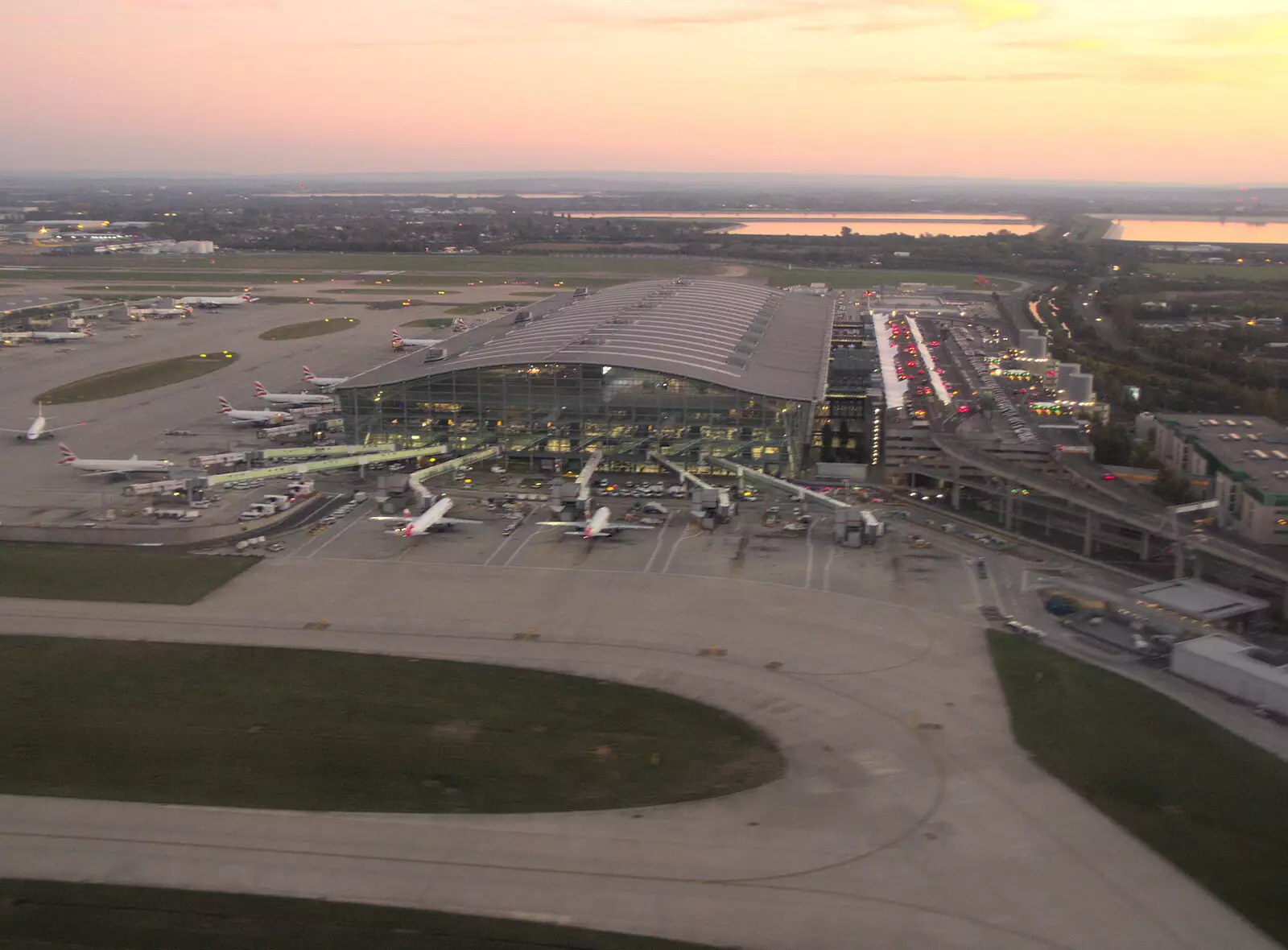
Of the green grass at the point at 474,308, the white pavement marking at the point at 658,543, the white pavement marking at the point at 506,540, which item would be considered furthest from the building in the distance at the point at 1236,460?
the green grass at the point at 474,308

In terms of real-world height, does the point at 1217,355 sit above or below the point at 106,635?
above

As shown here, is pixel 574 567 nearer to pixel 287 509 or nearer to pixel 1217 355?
pixel 287 509

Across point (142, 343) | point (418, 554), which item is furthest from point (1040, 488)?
point (142, 343)

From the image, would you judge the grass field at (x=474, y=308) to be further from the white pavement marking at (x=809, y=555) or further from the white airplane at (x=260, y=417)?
the white pavement marking at (x=809, y=555)

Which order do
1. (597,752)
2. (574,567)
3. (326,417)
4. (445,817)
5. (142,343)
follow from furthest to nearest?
(142,343)
(326,417)
(574,567)
(597,752)
(445,817)

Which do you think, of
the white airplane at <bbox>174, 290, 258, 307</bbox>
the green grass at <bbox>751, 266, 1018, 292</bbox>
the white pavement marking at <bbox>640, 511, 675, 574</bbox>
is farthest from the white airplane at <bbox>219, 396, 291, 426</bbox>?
the green grass at <bbox>751, 266, 1018, 292</bbox>

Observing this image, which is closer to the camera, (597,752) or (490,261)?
(597,752)

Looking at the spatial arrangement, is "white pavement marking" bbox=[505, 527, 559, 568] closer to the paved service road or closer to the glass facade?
the paved service road
